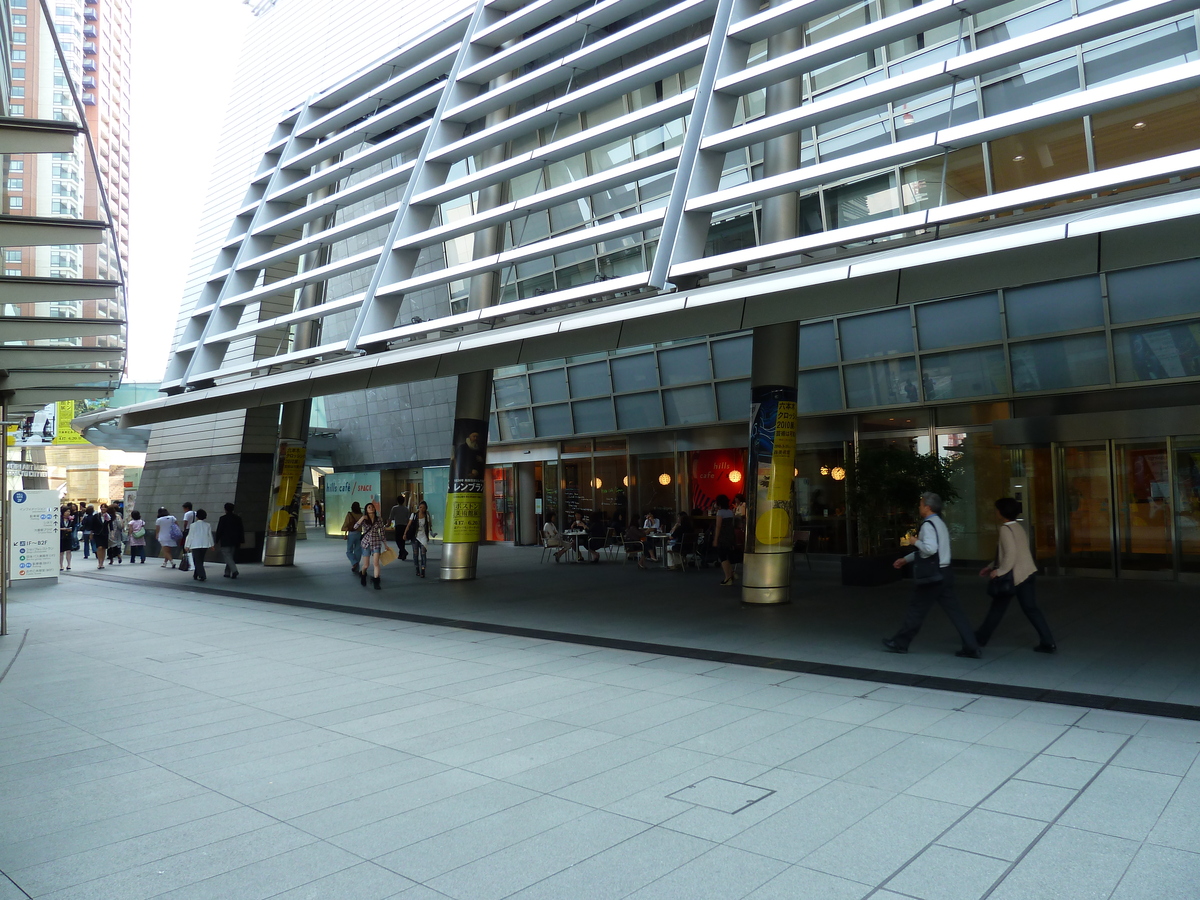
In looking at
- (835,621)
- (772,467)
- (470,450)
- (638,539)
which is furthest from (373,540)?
(835,621)

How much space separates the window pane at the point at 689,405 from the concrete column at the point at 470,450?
19.5 feet

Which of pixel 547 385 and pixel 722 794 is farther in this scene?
pixel 547 385

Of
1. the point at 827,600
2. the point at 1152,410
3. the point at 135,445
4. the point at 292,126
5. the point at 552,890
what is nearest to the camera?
the point at 552,890

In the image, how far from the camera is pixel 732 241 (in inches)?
738

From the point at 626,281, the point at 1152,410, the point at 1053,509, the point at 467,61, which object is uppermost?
the point at 467,61

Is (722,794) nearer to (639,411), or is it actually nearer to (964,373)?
(964,373)

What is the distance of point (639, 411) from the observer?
2186 cm

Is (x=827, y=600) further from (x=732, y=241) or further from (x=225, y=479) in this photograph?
(x=225, y=479)

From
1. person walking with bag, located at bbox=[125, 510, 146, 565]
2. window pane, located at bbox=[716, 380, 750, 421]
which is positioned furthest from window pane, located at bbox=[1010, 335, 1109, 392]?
person walking with bag, located at bbox=[125, 510, 146, 565]

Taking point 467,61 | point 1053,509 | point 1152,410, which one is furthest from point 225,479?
point 1152,410

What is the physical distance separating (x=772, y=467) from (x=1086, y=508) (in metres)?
7.32

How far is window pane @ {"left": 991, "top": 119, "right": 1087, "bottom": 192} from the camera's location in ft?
Result: 46.6

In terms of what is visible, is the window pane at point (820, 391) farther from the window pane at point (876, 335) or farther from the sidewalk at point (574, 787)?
the sidewalk at point (574, 787)

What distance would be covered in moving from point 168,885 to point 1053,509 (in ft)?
51.6
